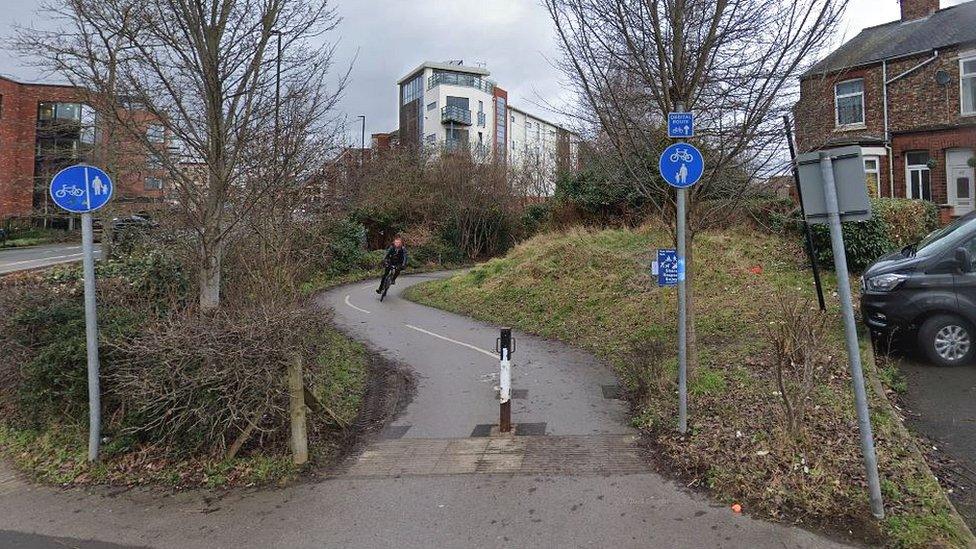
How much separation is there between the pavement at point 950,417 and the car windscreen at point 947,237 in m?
1.41

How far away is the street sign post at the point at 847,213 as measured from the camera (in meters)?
3.88

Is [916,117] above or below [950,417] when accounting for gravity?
above

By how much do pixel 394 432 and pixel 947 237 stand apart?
7.34 m

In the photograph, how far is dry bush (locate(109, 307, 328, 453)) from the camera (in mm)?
4895

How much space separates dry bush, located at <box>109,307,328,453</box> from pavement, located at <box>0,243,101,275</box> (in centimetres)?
1093

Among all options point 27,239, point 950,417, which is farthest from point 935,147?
point 27,239

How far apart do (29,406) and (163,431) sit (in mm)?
1708

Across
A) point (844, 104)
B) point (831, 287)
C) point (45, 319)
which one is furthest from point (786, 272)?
point (844, 104)

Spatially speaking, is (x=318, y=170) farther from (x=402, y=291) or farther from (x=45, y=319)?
(x=402, y=291)

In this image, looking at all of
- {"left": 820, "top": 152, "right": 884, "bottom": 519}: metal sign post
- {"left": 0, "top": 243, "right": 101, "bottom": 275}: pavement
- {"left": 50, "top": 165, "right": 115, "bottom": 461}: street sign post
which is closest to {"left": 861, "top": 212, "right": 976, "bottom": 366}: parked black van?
{"left": 820, "top": 152, "right": 884, "bottom": 519}: metal sign post

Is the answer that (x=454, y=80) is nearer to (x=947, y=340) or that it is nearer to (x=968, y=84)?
(x=968, y=84)

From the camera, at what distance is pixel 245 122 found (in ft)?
21.3

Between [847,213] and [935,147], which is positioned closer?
[847,213]

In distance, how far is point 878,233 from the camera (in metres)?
11.0
